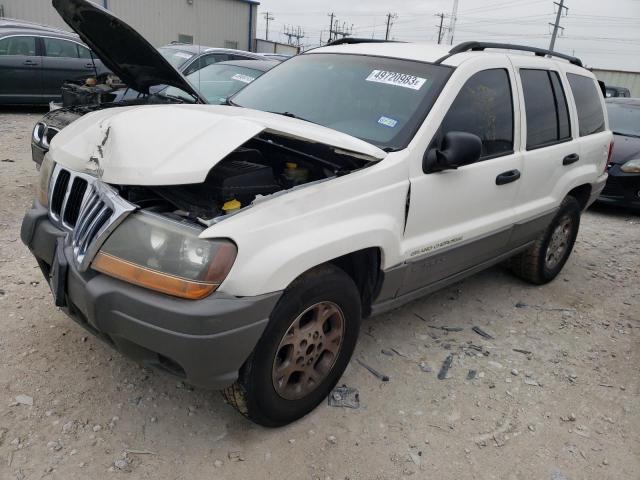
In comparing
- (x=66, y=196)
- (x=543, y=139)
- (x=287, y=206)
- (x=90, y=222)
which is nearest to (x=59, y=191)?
(x=66, y=196)

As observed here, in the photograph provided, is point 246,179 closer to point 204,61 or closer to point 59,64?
point 204,61

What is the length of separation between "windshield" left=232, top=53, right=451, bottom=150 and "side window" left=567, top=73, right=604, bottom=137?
188 centimetres

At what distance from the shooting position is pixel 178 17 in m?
23.5

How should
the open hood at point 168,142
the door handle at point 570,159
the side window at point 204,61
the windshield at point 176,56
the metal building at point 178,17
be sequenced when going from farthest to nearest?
1. the metal building at point 178,17
2. the windshield at point 176,56
3. the side window at point 204,61
4. the door handle at point 570,159
5. the open hood at point 168,142

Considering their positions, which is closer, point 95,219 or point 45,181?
point 95,219

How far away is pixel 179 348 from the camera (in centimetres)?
204

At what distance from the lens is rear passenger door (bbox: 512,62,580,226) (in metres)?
3.72

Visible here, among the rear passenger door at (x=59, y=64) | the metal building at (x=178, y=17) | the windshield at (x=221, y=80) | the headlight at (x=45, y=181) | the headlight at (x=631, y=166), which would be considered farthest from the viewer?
the metal building at (x=178, y=17)

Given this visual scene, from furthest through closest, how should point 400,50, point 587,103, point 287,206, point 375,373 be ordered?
point 587,103 < point 400,50 < point 375,373 < point 287,206

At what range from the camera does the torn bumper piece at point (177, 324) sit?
6.62 feet

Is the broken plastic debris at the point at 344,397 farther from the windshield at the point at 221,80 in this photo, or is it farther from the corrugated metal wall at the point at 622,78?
the corrugated metal wall at the point at 622,78

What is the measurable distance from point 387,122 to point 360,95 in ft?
1.10

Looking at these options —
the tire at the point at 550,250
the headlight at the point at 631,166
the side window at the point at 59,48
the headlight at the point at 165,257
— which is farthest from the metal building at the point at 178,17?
the headlight at the point at 165,257

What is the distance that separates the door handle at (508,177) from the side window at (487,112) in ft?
0.45
